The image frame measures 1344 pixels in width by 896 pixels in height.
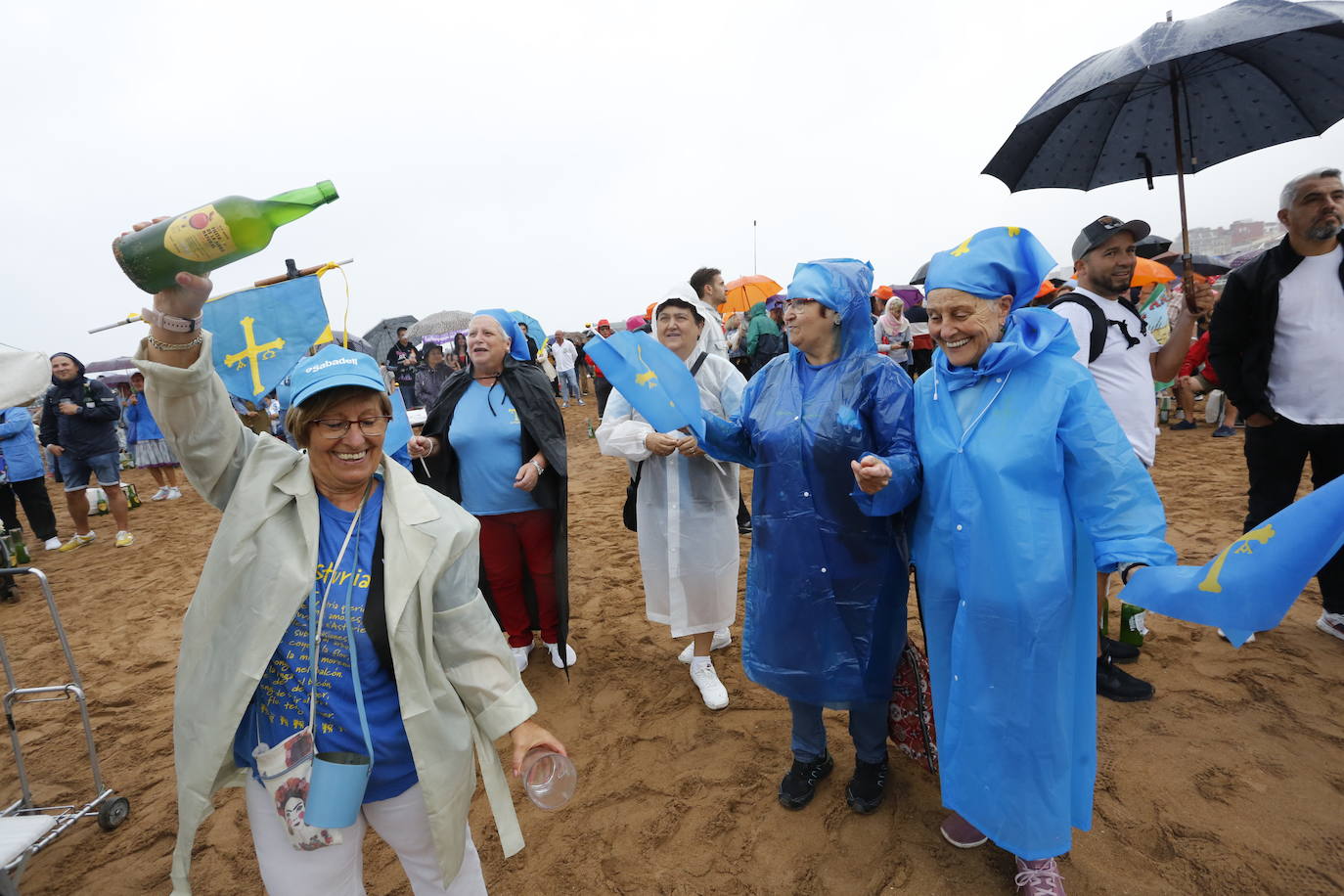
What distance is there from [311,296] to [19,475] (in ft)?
26.0

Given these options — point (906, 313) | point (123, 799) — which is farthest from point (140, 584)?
point (906, 313)

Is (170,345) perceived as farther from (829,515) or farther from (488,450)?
(488,450)

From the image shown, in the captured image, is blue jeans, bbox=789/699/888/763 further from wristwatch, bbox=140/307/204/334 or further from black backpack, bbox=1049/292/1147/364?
wristwatch, bbox=140/307/204/334

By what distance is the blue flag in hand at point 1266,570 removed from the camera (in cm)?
125

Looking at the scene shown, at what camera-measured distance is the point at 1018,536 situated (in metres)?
1.80

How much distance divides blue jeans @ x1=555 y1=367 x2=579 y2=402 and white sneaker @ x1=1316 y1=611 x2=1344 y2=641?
57.0 ft

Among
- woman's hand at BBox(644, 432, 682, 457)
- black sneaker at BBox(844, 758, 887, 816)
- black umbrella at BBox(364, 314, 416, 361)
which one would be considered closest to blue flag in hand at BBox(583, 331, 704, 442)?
woman's hand at BBox(644, 432, 682, 457)

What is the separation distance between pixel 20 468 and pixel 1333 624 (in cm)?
1161

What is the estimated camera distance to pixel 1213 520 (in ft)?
17.9

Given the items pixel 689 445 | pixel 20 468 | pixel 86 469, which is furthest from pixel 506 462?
pixel 86 469

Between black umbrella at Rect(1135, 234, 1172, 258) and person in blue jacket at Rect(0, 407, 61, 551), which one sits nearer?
person in blue jacket at Rect(0, 407, 61, 551)

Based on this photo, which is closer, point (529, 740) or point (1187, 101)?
point (529, 740)

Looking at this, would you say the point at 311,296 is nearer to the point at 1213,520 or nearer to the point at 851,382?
the point at 851,382

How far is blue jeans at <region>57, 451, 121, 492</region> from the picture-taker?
752cm
